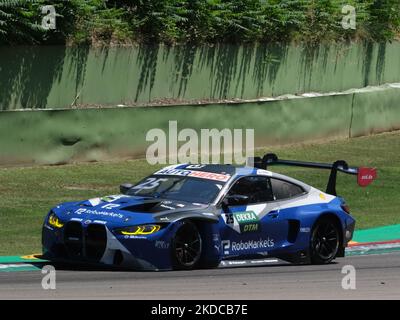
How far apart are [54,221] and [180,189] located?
172 centimetres

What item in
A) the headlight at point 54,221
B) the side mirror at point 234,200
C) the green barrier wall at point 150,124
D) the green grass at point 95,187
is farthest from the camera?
the green barrier wall at point 150,124

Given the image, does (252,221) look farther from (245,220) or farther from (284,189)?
(284,189)

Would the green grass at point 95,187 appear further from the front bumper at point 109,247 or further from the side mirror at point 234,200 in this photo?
the side mirror at point 234,200

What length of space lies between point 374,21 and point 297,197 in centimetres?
2084

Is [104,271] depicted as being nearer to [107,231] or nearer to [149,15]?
[107,231]

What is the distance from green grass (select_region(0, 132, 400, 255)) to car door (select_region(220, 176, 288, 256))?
3.15 m

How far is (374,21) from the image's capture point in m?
33.4

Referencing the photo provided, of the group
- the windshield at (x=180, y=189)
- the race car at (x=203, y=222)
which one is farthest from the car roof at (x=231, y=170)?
the windshield at (x=180, y=189)

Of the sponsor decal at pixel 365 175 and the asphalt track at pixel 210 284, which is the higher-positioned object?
the sponsor decal at pixel 365 175

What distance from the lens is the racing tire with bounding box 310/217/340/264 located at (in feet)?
44.3

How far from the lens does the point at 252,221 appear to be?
42.2ft

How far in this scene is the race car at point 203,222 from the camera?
11.7m

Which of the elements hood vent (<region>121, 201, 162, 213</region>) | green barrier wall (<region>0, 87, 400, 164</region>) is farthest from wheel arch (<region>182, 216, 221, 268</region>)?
green barrier wall (<region>0, 87, 400, 164</region>)
